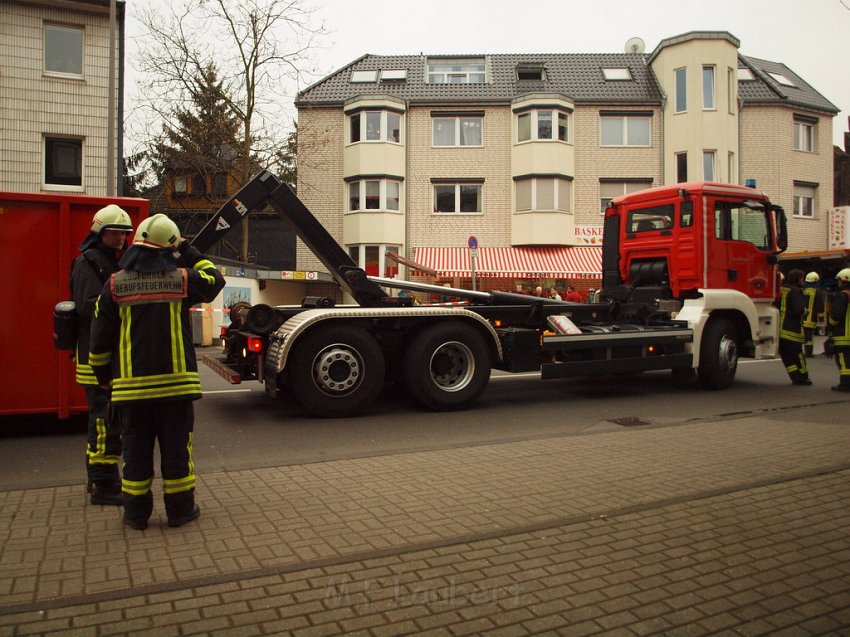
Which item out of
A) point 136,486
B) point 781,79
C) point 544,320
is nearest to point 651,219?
point 544,320

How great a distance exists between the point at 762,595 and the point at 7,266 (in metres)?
6.50

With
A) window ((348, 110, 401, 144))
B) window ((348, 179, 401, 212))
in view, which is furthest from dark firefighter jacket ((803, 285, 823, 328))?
window ((348, 110, 401, 144))

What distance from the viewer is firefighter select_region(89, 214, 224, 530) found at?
13.6 feet

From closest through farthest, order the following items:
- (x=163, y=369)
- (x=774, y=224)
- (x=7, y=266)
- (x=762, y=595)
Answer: (x=762, y=595)
(x=163, y=369)
(x=7, y=266)
(x=774, y=224)

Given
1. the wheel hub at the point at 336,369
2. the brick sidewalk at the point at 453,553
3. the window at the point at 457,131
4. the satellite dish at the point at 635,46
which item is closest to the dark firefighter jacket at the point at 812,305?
the brick sidewalk at the point at 453,553

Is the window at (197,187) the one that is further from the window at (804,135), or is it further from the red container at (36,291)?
the red container at (36,291)

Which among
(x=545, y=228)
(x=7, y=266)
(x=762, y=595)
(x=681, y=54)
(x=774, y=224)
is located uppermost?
(x=681, y=54)

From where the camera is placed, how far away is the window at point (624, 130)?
31062mm

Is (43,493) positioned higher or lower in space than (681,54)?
lower

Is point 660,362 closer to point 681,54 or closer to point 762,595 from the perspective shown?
point 762,595

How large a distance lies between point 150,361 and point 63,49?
21.4 meters

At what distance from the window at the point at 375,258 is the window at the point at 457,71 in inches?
326

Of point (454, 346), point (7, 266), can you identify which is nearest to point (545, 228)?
point (454, 346)

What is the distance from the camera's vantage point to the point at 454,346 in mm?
8391
